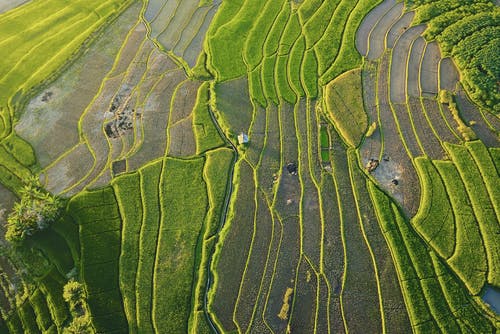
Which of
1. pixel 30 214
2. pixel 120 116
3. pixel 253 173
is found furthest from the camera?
pixel 120 116

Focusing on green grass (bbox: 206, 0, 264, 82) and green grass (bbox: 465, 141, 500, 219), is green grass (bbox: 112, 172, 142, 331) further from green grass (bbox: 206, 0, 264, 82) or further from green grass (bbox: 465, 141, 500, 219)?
green grass (bbox: 465, 141, 500, 219)

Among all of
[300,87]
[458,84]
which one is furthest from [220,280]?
[458,84]

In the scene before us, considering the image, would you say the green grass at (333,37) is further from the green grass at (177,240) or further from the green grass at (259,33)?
the green grass at (177,240)

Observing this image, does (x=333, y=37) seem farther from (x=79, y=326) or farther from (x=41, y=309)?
(x=41, y=309)

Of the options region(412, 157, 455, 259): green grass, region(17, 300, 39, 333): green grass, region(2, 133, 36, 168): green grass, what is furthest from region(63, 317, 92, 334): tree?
region(412, 157, 455, 259): green grass

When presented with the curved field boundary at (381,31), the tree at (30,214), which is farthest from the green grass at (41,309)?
the curved field boundary at (381,31)

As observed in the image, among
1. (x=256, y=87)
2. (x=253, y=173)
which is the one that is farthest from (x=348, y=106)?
(x=253, y=173)
